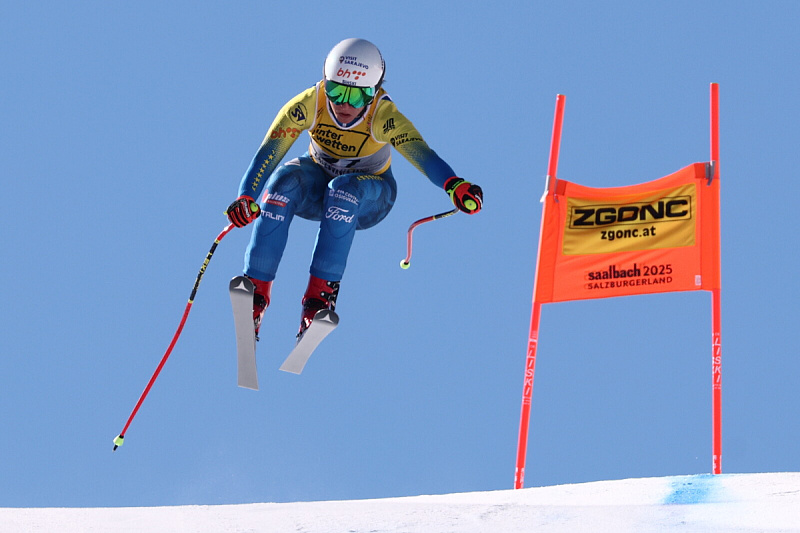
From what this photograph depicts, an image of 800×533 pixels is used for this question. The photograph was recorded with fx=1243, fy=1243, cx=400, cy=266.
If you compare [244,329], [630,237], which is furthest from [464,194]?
[630,237]

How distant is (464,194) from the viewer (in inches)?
347

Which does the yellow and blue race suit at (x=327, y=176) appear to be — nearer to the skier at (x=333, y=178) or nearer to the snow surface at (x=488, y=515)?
the skier at (x=333, y=178)

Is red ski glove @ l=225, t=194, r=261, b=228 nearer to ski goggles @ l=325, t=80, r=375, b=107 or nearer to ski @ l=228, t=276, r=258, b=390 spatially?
ski @ l=228, t=276, r=258, b=390

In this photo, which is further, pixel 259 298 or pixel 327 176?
pixel 327 176

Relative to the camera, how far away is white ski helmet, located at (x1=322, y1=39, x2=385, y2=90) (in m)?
8.88

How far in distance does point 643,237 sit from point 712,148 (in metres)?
0.92

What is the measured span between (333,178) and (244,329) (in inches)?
55.6

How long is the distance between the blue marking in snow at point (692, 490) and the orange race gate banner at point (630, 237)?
237 cm

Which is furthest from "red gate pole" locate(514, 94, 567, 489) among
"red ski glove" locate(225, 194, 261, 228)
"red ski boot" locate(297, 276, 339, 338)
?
"red ski glove" locate(225, 194, 261, 228)

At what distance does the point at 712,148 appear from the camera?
10.2 metres

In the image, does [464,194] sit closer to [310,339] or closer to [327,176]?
[327,176]

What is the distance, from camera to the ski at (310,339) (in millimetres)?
8594

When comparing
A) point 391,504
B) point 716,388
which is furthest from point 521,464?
point 391,504

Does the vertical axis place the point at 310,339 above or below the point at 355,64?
below
